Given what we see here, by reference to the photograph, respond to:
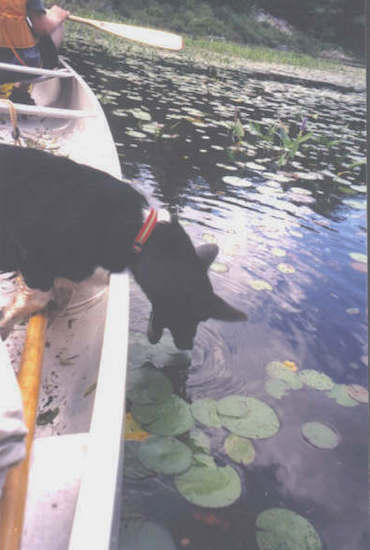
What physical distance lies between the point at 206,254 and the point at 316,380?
2.65 ft

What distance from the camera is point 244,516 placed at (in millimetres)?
1440

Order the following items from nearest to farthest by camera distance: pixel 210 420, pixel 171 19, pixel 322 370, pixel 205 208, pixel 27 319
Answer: pixel 210 420 < pixel 27 319 < pixel 322 370 < pixel 205 208 < pixel 171 19

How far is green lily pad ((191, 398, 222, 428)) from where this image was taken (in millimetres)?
1715

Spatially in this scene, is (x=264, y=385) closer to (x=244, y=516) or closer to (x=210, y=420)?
(x=210, y=420)

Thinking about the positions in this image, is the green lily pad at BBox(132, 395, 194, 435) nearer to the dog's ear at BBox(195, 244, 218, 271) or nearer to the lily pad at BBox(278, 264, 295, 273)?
the dog's ear at BBox(195, 244, 218, 271)

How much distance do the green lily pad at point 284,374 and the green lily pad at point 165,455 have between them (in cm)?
65

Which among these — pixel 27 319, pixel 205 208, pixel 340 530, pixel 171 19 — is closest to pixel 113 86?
pixel 205 208

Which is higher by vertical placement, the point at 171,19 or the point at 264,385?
the point at 171,19

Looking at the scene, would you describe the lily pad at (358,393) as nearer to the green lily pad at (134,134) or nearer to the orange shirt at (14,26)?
the orange shirt at (14,26)

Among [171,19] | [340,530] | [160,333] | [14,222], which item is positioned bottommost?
[340,530]

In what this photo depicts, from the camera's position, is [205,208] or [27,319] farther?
[205,208]

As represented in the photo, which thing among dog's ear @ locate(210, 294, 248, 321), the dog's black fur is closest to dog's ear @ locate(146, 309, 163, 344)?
the dog's black fur

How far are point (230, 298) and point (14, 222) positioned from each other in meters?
1.31

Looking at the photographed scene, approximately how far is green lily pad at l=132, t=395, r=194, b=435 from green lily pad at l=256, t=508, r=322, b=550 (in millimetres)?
406
